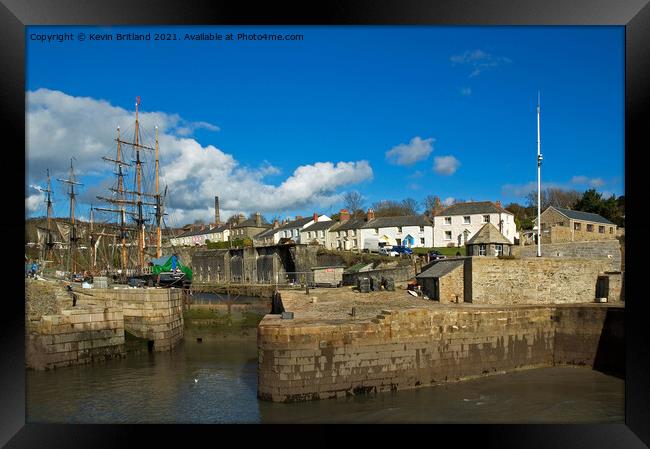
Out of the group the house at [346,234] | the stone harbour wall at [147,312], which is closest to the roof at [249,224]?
the house at [346,234]

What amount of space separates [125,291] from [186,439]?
1225cm

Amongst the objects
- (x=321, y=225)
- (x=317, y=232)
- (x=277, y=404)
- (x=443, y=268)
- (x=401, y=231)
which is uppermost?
(x=321, y=225)

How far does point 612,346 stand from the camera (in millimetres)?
14023

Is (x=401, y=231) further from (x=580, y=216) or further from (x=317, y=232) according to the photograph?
(x=580, y=216)

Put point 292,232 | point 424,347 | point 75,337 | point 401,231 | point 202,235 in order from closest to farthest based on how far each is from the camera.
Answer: point 424,347
point 75,337
point 401,231
point 292,232
point 202,235

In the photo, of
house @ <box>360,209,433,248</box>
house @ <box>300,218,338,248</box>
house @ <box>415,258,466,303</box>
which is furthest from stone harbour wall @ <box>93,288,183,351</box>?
house @ <box>300,218,338,248</box>

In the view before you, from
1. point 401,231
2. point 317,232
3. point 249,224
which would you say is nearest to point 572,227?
point 401,231

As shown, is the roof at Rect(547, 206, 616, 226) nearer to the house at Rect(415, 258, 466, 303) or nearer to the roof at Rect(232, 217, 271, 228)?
the house at Rect(415, 258, 466, 303)

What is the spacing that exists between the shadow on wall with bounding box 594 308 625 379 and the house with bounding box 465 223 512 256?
5.69 meters

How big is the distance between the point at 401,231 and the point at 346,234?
238 inches

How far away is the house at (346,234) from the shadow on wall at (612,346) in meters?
29.0

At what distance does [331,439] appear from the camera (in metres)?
7.53
